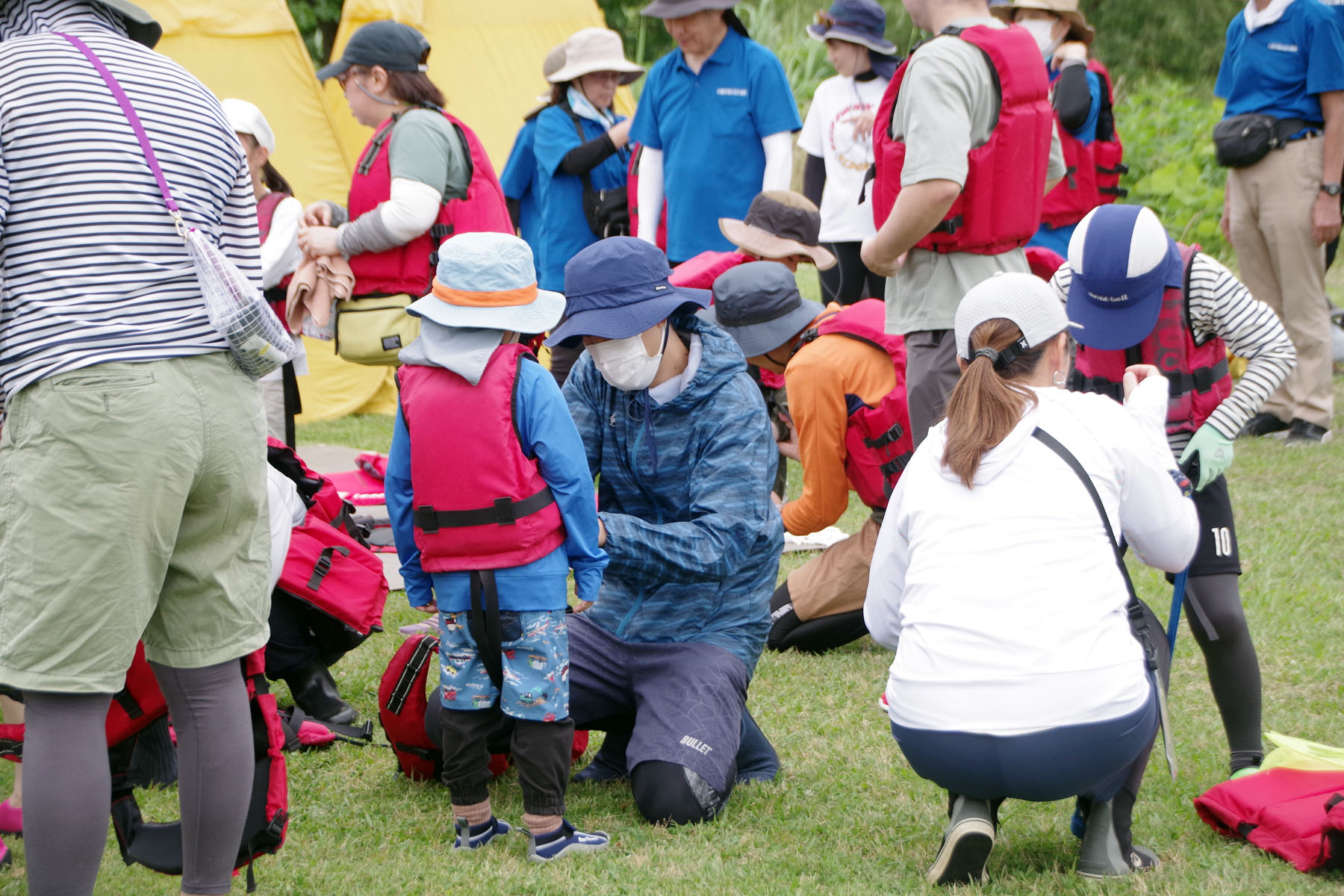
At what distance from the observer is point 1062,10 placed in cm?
670

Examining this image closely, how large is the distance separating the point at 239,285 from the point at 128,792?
1198mm

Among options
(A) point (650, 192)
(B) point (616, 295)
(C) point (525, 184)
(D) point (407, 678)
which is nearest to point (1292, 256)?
(A) point (650, 192)

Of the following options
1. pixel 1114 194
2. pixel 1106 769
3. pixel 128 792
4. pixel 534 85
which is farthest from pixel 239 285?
pixel 534 85

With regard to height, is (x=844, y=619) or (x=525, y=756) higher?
(x=525, y=756)

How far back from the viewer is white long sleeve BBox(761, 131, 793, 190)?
19.6 ft

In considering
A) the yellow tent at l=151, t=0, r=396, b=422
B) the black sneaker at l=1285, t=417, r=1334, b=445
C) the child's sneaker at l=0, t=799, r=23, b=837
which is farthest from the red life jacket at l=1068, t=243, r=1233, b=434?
the yellow tent at l=151, t=0, r=396, b=422

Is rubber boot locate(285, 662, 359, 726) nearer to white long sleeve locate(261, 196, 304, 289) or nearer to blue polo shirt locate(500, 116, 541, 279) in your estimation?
white long sleeve locate(261, 196, 304, 289)

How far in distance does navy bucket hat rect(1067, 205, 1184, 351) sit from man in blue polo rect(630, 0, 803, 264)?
2928 mm

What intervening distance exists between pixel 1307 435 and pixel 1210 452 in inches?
169

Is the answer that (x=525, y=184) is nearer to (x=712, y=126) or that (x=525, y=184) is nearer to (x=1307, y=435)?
(x=712, y=126)

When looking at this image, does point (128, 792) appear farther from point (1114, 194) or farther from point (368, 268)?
point (1114, 194)

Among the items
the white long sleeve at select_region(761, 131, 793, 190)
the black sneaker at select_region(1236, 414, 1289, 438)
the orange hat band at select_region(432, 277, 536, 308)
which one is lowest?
the black sneaker at select_region(1236, 414, 1289, 438)

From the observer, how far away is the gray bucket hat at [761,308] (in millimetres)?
4395

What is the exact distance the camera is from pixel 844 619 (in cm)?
440
